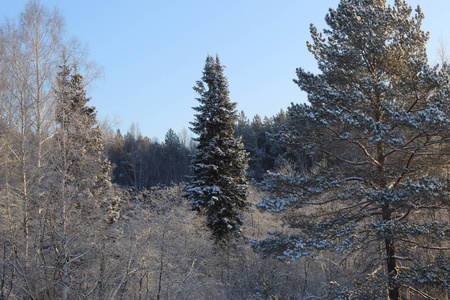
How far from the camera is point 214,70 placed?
60.4 feet

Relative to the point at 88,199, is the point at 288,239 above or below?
below

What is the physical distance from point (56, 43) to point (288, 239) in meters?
13.3

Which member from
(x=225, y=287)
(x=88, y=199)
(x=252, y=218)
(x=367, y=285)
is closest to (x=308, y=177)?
(x=367, y=285)

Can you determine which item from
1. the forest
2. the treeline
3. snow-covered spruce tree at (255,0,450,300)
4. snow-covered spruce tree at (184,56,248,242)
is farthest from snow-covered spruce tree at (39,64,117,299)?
the treeline

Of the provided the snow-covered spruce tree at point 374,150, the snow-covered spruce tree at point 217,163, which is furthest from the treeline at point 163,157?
the snow-covered spruce tree at point 374,150

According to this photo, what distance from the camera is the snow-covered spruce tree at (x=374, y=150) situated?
8117 mm

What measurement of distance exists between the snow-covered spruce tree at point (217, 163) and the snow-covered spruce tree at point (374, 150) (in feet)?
24.4

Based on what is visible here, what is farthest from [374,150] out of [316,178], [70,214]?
[70,214]

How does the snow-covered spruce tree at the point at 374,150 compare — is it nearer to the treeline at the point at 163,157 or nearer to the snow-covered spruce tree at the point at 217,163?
the snow-covered spruce tree at the point at 217,163

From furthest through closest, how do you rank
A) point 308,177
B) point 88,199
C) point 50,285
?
point 308,177 < point 88,199 < point 50,285

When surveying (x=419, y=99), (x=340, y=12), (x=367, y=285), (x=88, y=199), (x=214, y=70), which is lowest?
(x=367, y=285)

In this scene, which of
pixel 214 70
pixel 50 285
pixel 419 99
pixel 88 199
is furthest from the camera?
pixel 214 70

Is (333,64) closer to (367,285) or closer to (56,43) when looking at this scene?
(367,285)

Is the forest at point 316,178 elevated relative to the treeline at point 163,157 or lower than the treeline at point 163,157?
lower
